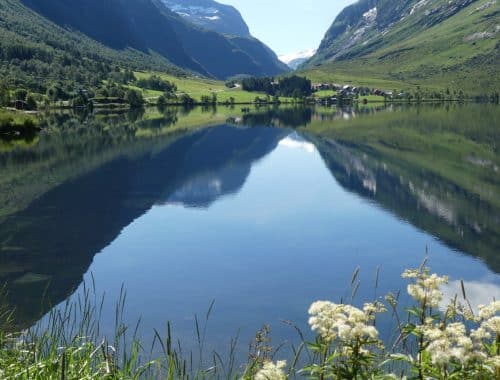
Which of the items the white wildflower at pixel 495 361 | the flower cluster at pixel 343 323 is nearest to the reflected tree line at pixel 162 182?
the flower cluster at pixel 343 323

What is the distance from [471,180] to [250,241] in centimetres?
3909

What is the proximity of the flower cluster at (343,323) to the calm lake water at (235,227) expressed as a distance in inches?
129

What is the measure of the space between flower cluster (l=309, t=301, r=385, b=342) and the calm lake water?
327 centimetres

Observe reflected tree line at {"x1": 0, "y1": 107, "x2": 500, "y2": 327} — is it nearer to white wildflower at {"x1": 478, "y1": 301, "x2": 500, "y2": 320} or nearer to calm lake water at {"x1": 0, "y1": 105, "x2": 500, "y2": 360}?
calm lake water at {"x1": 0, "y1": 105, "x2": 500, "y2": 360}

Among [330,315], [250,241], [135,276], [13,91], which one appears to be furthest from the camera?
[13,91]

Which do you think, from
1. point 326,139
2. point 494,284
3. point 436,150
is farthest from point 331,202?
point 326,139

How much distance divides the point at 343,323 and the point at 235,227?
38926mm

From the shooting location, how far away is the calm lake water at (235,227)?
91.1 ft

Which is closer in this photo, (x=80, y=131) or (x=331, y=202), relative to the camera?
(x=331, y=202)

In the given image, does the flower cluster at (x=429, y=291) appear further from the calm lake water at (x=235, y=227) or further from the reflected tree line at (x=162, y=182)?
the reflected tree line at (x=162, y=182)

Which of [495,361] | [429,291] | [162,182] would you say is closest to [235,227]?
[162,182]

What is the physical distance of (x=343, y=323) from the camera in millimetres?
5895

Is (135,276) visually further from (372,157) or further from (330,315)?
(372,157)

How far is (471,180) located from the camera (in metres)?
66.6
